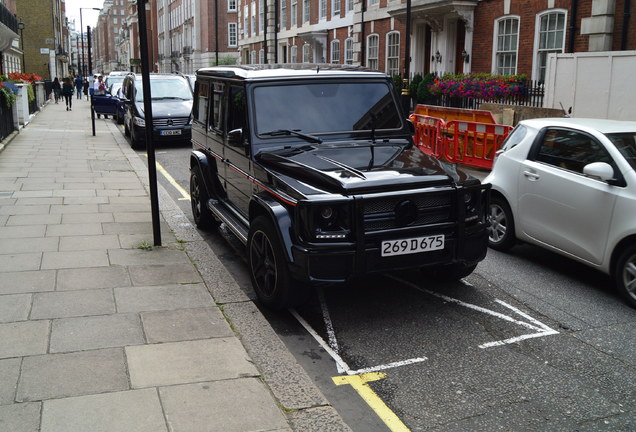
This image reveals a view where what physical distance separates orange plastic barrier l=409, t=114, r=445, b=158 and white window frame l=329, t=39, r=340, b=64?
19685 millimetres

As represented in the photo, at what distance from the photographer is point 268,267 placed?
532 cm

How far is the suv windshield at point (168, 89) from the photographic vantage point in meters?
18.4

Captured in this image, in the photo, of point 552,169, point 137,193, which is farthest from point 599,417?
point 137,193

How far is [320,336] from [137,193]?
6.31 metres

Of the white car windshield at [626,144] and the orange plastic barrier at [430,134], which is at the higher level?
the white car windshield at [626,144]

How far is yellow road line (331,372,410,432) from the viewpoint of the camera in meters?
3.71

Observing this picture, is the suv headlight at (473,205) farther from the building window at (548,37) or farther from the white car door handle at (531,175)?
the building window at (548,37)

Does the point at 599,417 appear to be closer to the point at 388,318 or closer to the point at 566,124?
the point at 388,318

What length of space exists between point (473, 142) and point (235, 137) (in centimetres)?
871

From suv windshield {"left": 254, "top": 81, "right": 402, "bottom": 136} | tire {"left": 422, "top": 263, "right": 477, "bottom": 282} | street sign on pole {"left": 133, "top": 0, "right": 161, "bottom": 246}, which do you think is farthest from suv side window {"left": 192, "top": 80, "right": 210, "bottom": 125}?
tire {"left": 422, "top": 263, "right": 477, "bottom": 282}

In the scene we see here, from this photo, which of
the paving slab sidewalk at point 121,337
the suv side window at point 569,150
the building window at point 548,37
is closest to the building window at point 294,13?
the building window at point 548,37

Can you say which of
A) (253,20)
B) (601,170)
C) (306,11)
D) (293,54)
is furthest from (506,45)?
(253,20)

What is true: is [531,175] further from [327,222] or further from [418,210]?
[327,222]

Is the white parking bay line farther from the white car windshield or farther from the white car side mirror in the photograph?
the white car windshield
